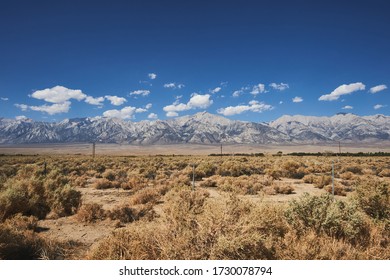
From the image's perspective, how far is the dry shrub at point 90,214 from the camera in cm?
874

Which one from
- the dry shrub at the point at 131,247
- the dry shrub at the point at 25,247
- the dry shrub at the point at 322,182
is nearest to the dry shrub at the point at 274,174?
the dry shrub at the point at 322,182

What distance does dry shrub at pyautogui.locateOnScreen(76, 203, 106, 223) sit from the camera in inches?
344

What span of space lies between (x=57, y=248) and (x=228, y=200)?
4.15 meters

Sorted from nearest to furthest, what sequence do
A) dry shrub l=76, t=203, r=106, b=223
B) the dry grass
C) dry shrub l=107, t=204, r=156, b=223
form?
the dry grass < dry shrub l=76, t=203, r=106, b=223 < dry shrub l=107, t=204, r=156, b=223

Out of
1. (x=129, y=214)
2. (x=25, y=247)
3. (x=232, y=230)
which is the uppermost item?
(x=232, y=230)

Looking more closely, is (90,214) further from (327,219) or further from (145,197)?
(327,219)

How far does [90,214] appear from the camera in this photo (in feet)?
29.2

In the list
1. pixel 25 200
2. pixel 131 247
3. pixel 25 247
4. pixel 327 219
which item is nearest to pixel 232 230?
pixel 131 247

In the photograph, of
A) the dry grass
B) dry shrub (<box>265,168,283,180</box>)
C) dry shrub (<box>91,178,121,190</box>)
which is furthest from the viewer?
dry shrub (<box>265,168,283,180</box>)

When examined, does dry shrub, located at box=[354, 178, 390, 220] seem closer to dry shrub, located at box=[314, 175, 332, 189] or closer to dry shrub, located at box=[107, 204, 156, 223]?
dry shrub, located at box=[107, 204, 156, 223]

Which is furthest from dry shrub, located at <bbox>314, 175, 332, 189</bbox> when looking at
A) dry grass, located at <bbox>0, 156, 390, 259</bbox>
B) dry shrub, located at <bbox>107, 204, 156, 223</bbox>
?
dry shrub, located at <bbox>107, 204, 156, 223</bbox>

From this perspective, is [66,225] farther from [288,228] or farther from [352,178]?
[352,178]

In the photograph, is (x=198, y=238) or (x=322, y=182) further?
(x=322, y=182)
